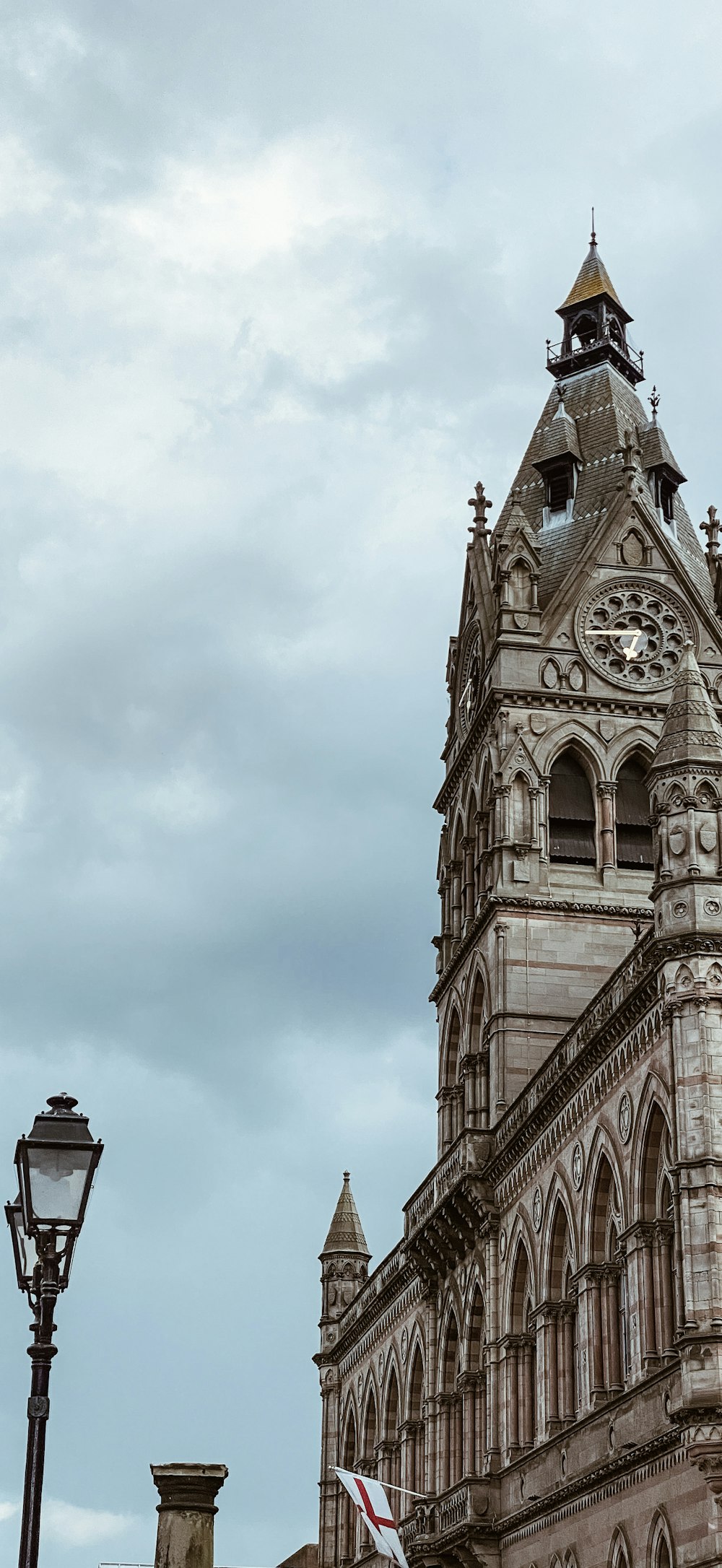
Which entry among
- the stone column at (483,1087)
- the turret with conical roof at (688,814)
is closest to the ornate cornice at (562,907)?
the stone column at (483,1087)

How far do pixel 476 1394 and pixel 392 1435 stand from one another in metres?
11.8

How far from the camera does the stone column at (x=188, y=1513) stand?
18.1 metres

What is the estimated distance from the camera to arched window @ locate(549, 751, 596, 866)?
49969 mm

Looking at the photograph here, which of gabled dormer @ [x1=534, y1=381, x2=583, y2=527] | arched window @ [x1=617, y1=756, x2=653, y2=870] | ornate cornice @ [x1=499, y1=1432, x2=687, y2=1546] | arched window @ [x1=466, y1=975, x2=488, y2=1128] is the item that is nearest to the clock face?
arched window @ [x1=617, y1=756, x2=653, y2=870]

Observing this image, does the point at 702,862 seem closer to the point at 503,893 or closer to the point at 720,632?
the point at 503,893

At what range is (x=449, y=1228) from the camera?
1828 inches

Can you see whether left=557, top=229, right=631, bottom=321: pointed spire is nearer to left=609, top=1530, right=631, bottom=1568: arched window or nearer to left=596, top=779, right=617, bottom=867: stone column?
left=596, top=779, right=617, bottom=867: stone column

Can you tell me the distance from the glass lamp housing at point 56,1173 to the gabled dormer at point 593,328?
50.2 metres

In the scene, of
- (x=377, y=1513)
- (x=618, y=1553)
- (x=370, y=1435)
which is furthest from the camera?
(x=370, y=1435)

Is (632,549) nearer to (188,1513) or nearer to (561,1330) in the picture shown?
(561,1330)

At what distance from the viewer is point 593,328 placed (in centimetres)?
6184

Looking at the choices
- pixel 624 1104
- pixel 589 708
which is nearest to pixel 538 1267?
pixel 624 1104

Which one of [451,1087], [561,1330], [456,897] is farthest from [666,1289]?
[456,897]

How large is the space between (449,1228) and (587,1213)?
11002mm
